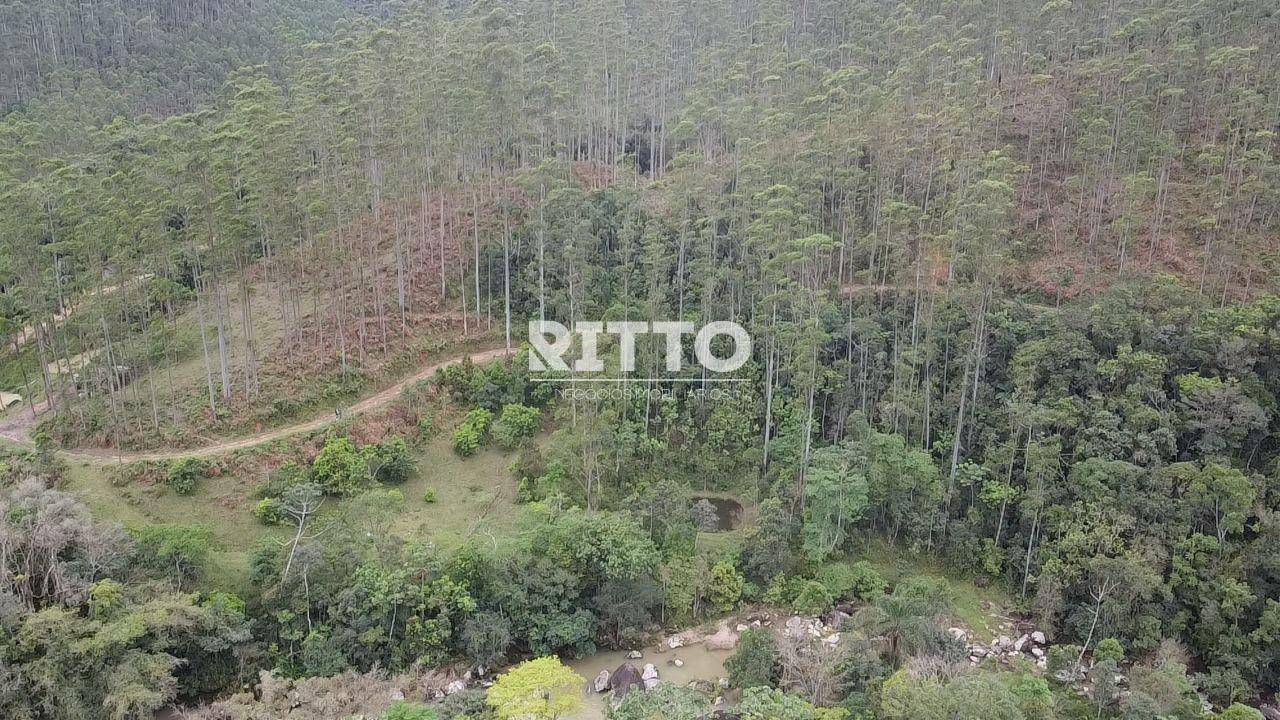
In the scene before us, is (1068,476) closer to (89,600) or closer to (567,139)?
(89,600)

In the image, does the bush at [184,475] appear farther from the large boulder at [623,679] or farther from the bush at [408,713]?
A: the large boulder at [623,679]

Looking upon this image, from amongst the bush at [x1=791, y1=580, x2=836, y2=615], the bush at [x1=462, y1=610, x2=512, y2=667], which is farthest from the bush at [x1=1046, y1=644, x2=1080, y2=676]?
the bush at [x1=462, y1=610, x2=512, y2=667]

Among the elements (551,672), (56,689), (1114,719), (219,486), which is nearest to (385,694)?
(551,672)

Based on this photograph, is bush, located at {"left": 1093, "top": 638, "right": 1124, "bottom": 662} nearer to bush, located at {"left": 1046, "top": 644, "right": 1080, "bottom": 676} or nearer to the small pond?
bush, located at {"left": 1046, "top": 644, "right": 1080, "bottom": 676}

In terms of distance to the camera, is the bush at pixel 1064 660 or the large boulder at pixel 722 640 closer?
the bush at pixel 1064 660

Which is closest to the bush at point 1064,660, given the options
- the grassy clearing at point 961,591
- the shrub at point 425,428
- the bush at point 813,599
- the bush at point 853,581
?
the grassy clearing at point 961,591
